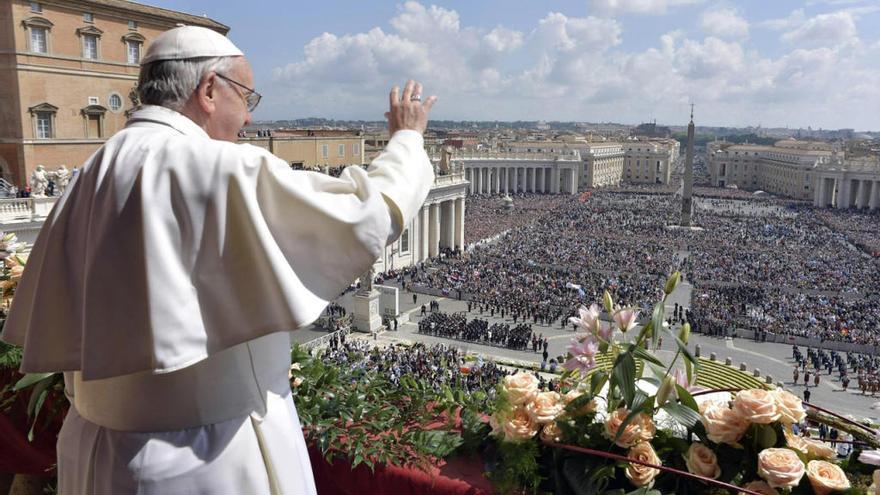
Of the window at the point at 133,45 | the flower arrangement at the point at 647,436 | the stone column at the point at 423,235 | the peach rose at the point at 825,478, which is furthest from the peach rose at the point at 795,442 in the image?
the stone column at the point at 423,235

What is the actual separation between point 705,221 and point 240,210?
66222 mm

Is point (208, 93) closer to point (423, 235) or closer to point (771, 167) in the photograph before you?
point (423, 235)

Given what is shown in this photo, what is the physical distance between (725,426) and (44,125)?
22.1 meters

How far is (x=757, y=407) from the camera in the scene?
8.01 feet

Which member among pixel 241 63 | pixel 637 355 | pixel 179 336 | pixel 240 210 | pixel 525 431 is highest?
pixel 241 63

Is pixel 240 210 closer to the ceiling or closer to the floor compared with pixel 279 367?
closer to the ceiling

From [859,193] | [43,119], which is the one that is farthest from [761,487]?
[859,193]

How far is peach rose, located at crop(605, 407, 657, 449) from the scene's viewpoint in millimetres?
2600

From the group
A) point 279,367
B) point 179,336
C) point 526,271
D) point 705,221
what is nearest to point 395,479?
point 279,367

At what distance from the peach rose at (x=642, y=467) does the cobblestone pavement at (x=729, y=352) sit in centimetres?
1715

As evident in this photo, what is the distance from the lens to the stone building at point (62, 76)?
1912 cm

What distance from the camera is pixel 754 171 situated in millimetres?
122250

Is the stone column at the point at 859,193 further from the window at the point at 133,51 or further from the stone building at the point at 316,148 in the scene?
the window at the point at 133,51

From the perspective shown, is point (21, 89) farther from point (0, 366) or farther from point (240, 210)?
point (240, 210)
